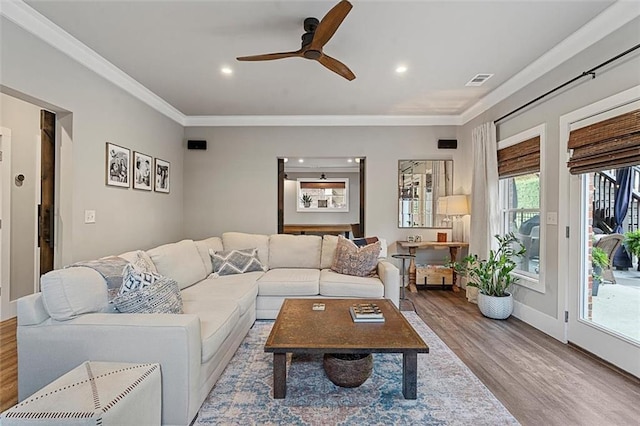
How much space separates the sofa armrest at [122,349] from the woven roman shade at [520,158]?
3.64 m

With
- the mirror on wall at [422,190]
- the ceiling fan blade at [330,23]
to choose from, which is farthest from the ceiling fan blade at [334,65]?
the mirror on wall at [422,190]

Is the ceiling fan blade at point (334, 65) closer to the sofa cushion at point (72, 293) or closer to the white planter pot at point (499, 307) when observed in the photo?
the sofa cushion at point (72, 293)

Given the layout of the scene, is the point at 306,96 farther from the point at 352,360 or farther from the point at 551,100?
the point at 352,360

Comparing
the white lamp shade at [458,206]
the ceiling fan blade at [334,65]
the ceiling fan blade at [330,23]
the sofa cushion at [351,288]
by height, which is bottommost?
the sofa cushion at [351,288]

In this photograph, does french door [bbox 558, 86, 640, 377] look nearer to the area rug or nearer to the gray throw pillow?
the area rug

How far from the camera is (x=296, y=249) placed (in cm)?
450

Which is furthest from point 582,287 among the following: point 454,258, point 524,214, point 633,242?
point 454,258

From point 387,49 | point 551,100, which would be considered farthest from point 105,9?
point 551,100

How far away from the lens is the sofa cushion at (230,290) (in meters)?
2.95

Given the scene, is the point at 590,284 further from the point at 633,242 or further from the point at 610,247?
the point at 633,242

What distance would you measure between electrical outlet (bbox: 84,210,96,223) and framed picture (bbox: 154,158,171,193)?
1282mm

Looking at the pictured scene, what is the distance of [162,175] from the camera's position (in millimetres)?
4809

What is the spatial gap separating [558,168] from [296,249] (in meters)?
3.04

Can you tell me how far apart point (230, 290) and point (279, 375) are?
1261 mm
